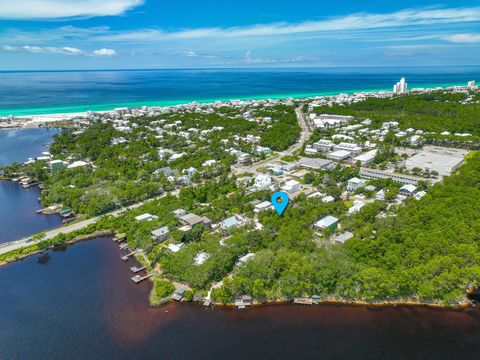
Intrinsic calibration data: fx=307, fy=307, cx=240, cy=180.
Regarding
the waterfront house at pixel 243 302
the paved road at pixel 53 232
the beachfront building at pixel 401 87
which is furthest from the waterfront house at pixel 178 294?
the beachfront building at pixel 401 87

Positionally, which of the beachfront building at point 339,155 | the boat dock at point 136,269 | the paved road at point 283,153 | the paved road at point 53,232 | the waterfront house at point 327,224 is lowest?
the paved road at point 53,232

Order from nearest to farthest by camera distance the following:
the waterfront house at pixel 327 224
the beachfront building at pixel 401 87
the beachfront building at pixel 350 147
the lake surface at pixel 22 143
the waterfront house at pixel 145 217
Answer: the waterfront house at pixel 327 224 → the waterfront house at pixel 145 217 → the beachfront building at pixel 350 147 → the lake surface at pixel 22 143 → the beachfront building at pixel 401 87

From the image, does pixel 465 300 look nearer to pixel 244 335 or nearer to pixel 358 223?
pixel 358 223

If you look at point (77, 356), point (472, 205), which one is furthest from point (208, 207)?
point (472, 205)

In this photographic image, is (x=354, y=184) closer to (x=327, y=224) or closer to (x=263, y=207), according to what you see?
(x=327, y=224)

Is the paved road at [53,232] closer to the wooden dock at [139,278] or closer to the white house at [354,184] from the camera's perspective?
the wooden dock at [139,278]

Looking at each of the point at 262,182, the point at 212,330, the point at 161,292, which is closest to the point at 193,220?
the point at 161,292

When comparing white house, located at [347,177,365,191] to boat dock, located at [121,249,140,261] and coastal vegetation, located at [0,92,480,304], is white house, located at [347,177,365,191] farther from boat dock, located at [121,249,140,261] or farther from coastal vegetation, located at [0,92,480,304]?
boat dock, located at [121,249,140,261]
